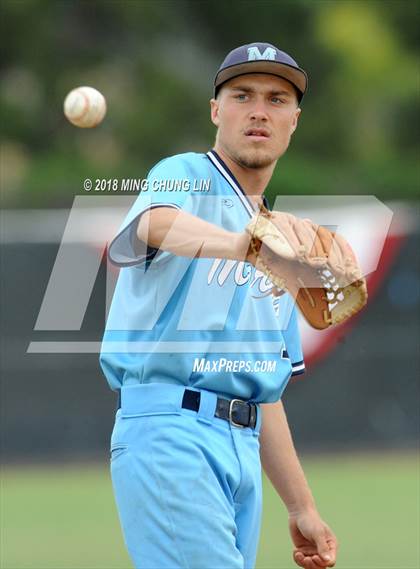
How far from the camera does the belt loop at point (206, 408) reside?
3291mm

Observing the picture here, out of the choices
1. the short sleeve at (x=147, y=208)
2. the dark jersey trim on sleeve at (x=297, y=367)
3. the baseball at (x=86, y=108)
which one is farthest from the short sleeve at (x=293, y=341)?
the baseball at (x=86, y=108)

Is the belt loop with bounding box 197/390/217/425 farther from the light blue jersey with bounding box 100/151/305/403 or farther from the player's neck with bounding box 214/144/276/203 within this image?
the player's neck with bounding box 214/144/276/203

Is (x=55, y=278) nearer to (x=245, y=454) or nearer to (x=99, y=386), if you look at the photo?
(x=99, y=386)

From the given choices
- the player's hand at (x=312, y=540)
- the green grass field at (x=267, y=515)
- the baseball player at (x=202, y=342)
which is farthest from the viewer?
the green grass field at (x=267, y=515)

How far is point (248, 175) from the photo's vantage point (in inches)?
138


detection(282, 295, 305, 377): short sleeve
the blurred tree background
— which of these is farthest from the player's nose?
the blurred tree background

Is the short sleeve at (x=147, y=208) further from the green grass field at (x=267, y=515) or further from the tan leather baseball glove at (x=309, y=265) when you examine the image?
the green grass field at (x=267, y=515)

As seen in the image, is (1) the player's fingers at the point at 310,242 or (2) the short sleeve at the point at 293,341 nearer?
(1) the player's fingers at the point at 310,242

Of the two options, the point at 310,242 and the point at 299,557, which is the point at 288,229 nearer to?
the point at 310,242

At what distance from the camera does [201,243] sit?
307 centimetres

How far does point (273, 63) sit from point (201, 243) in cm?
67

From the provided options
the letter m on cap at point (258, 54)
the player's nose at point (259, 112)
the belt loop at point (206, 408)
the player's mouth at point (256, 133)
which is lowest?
the belt loop at point (206, 408)

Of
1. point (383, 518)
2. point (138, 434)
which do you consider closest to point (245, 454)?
point (138, 434)

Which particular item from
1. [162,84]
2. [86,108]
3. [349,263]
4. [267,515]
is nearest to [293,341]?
[349,263]
